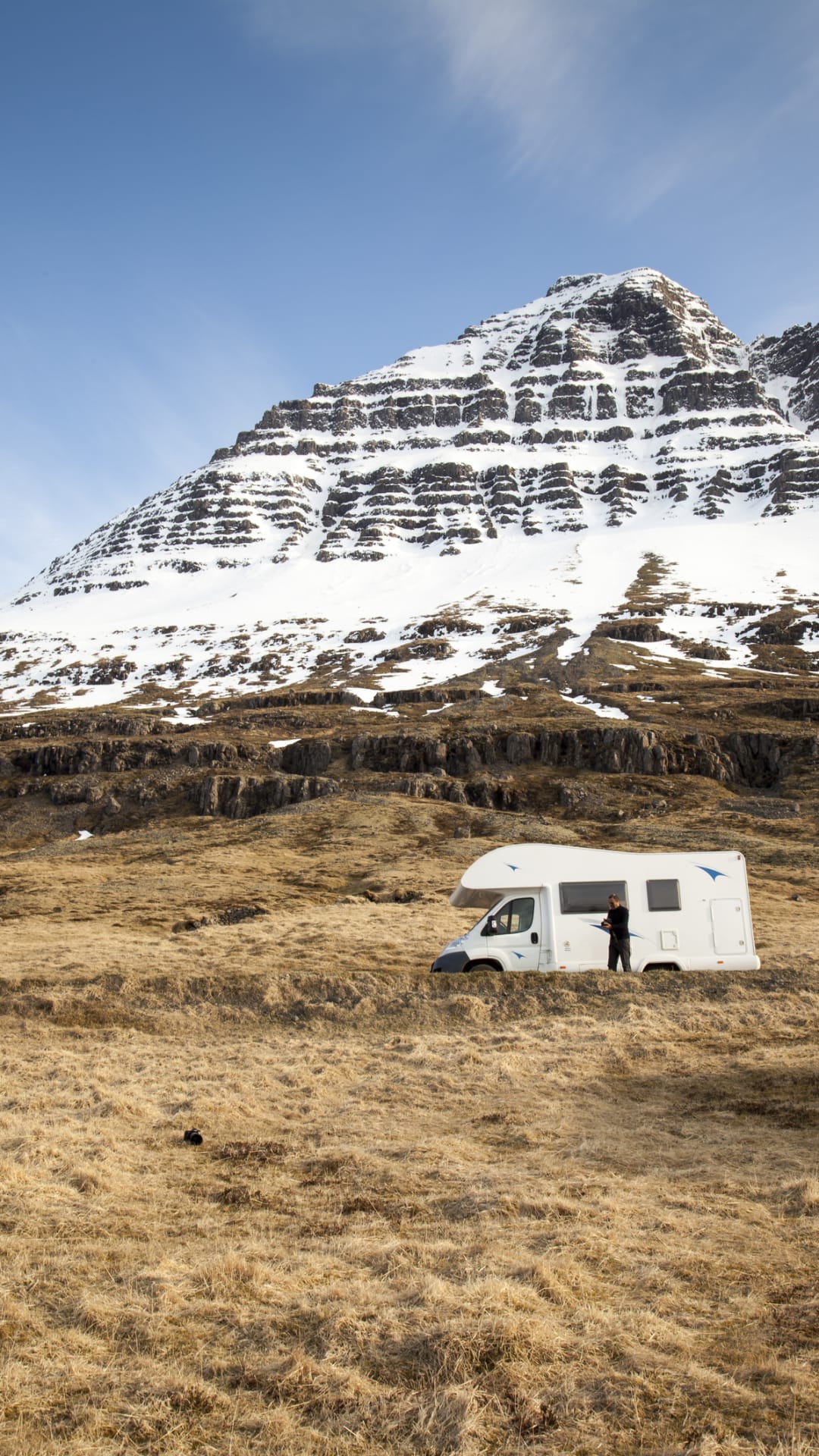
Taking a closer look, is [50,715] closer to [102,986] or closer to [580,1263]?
[102,986]

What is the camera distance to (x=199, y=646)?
529ft

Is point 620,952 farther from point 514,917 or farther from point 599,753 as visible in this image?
point 599,753

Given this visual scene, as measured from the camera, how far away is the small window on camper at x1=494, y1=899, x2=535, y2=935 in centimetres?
2073

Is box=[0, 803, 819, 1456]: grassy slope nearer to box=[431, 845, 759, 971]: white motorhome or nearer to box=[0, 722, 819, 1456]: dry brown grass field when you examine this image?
box=[0, 722, 819, 1456]: dry brown grass field

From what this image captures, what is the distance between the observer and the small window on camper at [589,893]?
20.5 meters

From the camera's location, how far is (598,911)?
20750 millimetres

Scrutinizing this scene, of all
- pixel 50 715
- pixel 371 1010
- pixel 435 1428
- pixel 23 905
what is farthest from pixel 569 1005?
pixel 50 715

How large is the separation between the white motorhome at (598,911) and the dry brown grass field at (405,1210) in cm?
78

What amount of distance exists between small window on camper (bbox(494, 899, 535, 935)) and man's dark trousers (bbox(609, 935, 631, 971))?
208cm

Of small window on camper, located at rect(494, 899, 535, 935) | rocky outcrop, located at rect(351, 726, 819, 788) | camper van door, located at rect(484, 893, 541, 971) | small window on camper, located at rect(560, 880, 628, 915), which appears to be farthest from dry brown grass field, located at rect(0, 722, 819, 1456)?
rocky outcrop, located at rect(351, 726, 819, 788)

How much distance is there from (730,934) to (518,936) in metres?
5.58

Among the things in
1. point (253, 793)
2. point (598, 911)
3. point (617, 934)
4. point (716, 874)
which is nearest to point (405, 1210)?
point (617, 934)

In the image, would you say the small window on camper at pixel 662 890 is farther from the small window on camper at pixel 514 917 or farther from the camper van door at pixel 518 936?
the small window on camper at pixel 514 917

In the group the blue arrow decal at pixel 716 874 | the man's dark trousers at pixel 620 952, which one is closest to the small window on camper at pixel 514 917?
the man's dark trousers at pixel 620 952
